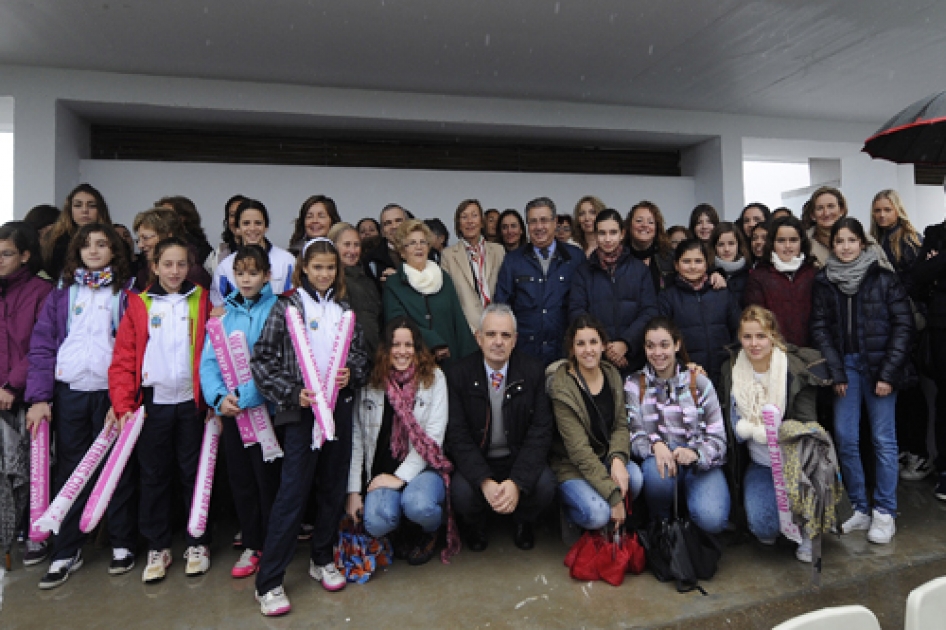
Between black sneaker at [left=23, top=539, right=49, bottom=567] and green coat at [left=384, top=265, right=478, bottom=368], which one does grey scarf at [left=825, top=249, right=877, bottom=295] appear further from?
black sneaker at [left=23, top=539, right=49, bottom=567]

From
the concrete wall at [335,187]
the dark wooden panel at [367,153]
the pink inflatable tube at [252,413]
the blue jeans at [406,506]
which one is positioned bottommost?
the blue jeans at [406,506]

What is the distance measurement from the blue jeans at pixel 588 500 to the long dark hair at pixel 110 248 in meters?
2.58

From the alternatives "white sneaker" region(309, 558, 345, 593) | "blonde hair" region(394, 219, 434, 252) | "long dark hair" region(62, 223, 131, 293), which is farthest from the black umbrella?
"long dark hair" region(62, 223, 131, 293)

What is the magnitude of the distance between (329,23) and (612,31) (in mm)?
2548

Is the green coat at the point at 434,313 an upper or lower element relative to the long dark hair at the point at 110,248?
lower

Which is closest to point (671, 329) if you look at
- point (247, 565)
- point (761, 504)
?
point (761, 504)

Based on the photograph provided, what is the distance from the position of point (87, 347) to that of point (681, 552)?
124 inches

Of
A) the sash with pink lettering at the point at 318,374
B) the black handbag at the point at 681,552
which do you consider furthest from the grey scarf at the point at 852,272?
the sash with pink lettering at the point at 318,374

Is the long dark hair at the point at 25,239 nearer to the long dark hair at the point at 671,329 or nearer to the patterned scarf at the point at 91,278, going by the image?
the patterned scarf at the point at 91,278

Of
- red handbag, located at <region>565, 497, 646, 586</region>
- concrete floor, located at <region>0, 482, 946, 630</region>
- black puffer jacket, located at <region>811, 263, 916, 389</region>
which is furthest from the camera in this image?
black puffer jacket, located at <region>811, 263, 916, 389</region>

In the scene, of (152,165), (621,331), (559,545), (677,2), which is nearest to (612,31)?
(677,2)

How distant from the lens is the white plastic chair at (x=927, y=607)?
1.31 m

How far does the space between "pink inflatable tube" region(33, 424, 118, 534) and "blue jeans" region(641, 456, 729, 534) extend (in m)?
2.76

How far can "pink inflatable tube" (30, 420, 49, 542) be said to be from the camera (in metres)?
3.06
